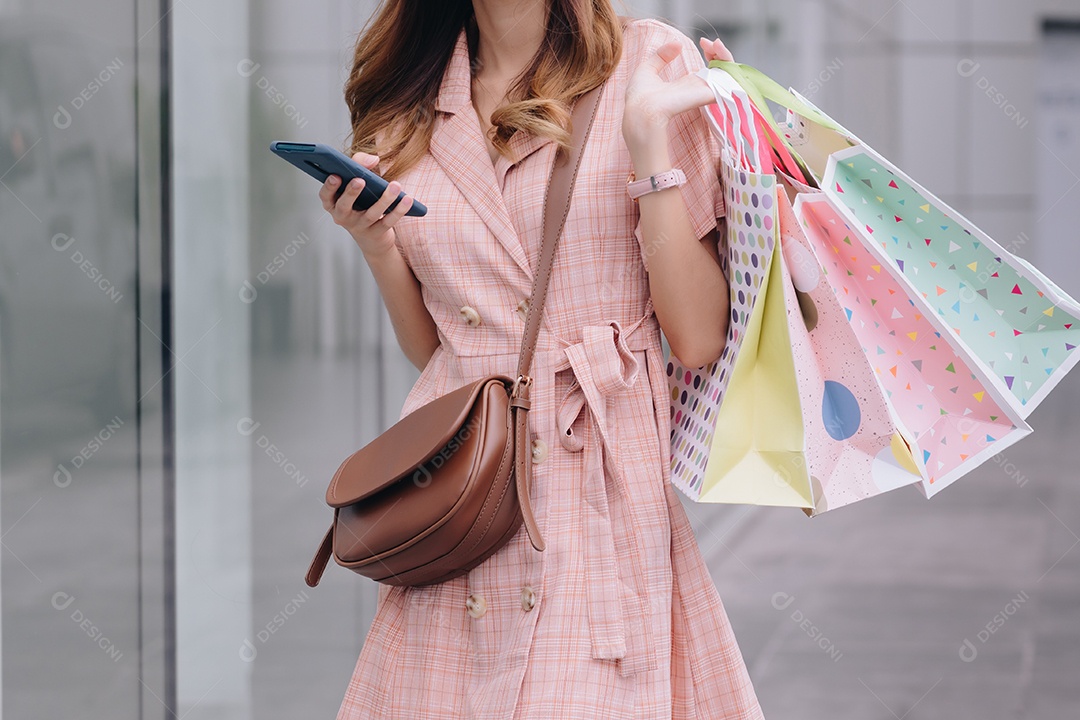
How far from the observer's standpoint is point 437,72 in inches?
80.6

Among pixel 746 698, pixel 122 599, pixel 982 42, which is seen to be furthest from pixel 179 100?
pixel 982 42

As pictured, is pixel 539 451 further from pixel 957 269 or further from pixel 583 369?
pixel 957 269

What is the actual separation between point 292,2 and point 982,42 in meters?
15.1

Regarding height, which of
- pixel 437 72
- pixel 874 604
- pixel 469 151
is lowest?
pixel 874 604

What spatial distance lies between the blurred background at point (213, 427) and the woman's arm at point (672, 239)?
49 cm

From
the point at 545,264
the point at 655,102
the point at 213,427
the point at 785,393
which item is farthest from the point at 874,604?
the point at 655,102

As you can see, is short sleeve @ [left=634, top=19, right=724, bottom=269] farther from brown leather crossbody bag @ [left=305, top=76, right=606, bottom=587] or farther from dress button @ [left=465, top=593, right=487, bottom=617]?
dress button @ [left=465, top=593, right=487, bottom=617]

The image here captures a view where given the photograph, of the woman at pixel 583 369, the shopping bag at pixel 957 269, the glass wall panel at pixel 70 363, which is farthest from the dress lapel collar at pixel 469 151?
the glass wall panel at pixel 70 363

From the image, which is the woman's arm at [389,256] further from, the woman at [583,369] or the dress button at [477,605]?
the dress button at [477,605]

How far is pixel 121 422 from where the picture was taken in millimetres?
2910

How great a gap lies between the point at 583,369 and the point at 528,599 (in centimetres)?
35

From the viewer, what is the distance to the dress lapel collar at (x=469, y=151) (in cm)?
177

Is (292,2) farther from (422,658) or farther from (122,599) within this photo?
(422,658)

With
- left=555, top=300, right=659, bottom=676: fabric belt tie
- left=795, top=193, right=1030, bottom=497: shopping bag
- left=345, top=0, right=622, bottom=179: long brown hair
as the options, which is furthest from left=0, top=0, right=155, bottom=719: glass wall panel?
left=795, top=193, right=1030, bottom=497: shopping bag
